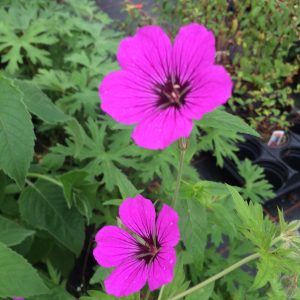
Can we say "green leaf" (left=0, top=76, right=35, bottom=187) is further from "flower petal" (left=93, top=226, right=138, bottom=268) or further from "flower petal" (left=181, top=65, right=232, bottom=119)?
"flower petal" (left=181, top=65, right=232, bottom=119)

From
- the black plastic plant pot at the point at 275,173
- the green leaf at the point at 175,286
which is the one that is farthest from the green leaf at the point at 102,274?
the black plastic plant pot at the point at 275,173

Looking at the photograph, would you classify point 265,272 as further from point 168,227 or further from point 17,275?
point 17,275

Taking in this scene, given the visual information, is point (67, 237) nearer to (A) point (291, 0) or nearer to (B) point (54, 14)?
(B) point (54, 14)

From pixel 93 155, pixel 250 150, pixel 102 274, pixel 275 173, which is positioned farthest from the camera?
pixel 250 150

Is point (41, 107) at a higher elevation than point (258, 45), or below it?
higher

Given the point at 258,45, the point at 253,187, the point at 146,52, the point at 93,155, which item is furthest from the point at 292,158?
the point at 146,52
